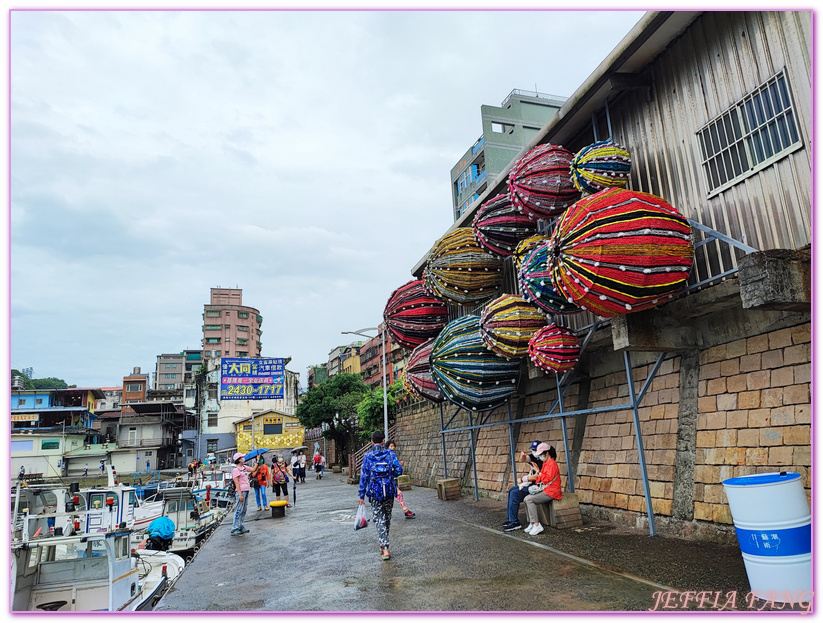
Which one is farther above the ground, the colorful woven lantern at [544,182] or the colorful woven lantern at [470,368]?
the colorful woven lantern at [544,182]

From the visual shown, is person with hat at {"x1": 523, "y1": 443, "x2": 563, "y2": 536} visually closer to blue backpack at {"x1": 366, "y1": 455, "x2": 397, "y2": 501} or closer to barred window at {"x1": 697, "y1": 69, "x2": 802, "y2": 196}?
blue backpack at {"x1": 366, "y1": 455, "x2": 397, "y2": 501}

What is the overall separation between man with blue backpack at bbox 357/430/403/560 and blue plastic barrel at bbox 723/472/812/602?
382 centimetres

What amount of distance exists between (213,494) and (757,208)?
2472cm

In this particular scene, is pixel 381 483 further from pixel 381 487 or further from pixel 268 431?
pixel 268 431

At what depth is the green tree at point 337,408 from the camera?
126 feet

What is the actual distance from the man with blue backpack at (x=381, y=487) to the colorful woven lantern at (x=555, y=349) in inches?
99.4

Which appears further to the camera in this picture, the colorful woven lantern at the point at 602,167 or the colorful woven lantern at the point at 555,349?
the colorful woven lantern at the point at 555,349

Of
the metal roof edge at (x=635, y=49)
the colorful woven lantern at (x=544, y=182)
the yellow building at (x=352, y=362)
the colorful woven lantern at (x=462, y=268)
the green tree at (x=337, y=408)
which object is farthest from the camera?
the yellow building at (x=352, y=362)

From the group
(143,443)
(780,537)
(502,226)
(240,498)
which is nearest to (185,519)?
(240,498)

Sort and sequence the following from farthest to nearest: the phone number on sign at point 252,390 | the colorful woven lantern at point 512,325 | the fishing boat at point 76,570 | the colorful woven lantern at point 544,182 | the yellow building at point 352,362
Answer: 1. the yellow building at point 352,362
2. the phone number on sign at point 252,390
3. the fishing boat at point 76,570
4. the colorful woven lantern at point 512,325
5. the colorful woven lantern at point 544,182

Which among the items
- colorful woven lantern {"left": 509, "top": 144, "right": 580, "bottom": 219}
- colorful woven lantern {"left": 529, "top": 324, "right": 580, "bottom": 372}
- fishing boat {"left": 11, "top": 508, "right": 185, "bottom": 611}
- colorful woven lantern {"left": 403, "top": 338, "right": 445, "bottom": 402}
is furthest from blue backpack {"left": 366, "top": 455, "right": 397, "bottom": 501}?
fishing boat {"left": 11, "top": 508, "right": 185, "bottom": 611}

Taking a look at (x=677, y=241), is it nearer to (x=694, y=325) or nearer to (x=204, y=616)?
(x=694, y=325)

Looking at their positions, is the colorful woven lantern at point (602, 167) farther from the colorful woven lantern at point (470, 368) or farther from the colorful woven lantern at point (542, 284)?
the colorful woven lantern at point (470, 368)

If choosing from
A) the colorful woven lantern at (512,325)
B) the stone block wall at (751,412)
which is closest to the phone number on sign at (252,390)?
the colorful woven lantern at (512,325)
